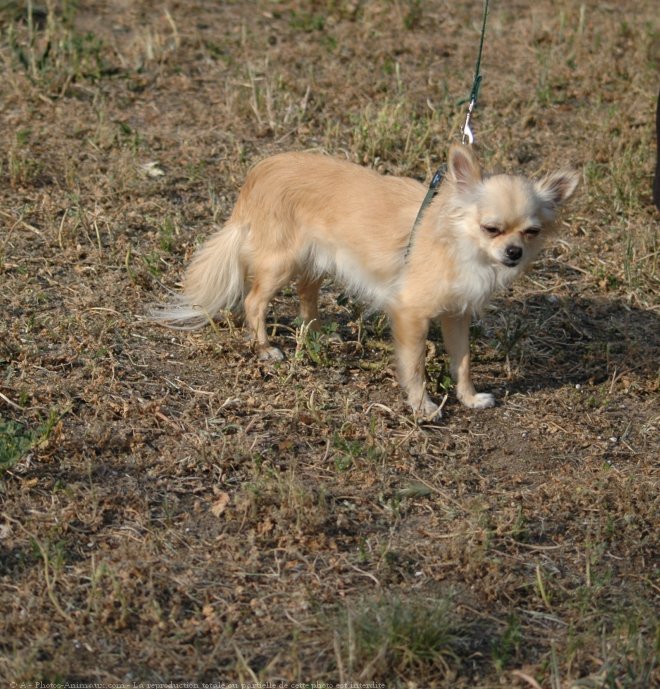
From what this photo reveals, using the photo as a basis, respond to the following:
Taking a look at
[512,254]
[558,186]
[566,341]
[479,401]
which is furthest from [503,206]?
[566,341]

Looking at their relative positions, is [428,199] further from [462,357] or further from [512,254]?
[462,357]

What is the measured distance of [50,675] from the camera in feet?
10.5

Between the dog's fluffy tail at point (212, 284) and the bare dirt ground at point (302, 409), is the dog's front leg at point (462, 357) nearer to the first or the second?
the bare dirt ground at point (302, 409)

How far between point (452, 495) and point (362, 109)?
12.0 ft

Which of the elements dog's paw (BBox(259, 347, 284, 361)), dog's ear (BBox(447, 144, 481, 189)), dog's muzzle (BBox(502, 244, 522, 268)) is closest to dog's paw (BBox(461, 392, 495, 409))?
dog's muzzle (BBox(502, 244, 522, 268))

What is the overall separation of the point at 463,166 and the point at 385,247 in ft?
1.77

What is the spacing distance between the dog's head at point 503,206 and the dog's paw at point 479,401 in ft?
2.17

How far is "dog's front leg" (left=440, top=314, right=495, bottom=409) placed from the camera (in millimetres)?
4906

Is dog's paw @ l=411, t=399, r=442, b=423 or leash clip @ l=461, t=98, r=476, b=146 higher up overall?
leash clip @ l=461, t=98, r=476, b=146

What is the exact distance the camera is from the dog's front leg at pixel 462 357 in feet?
16.1

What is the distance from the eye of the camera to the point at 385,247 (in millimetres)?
4781

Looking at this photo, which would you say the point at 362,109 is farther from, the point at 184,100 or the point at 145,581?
the point at 145,581

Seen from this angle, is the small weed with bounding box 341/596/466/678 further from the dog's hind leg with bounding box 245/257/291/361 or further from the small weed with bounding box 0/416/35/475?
the dog's hind leg with bounding box 245/257/291/361

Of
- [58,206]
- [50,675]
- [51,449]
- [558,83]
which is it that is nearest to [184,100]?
[58,206]
